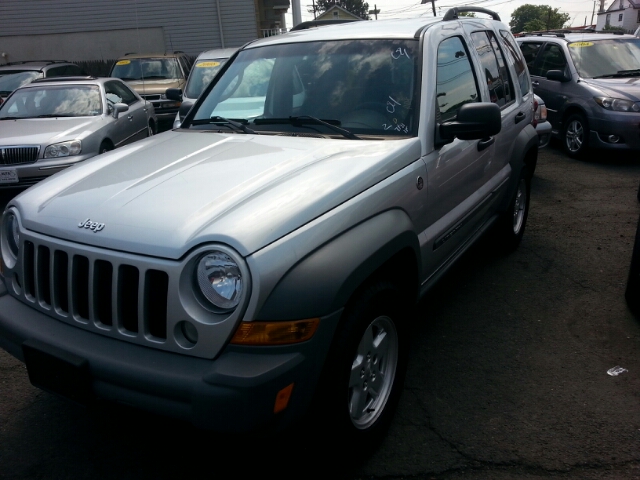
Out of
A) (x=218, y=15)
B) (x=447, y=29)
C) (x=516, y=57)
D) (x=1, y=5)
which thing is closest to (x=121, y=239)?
(x=447, y=29)

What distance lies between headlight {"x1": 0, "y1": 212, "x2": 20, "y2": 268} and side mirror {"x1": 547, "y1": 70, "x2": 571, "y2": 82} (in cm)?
845

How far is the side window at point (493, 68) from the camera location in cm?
438

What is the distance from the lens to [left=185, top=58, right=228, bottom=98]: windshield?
10.8m

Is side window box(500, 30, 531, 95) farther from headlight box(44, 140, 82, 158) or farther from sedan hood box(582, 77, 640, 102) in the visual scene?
headlight box(44, 140, 82, 158)

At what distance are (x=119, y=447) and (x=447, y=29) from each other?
309 centimetres

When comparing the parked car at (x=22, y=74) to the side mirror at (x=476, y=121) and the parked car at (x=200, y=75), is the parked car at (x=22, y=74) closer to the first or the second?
the parked car at (x=200, y=75)

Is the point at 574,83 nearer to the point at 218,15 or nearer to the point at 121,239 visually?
the point at 121,239

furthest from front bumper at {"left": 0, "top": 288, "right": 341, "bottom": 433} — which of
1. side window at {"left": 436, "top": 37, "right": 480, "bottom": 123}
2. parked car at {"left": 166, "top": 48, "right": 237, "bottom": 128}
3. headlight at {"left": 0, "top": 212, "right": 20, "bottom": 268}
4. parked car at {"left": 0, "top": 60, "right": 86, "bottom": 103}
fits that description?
parked car at {"left": 0, "top": 60, "right": 86, "bottom": 103}

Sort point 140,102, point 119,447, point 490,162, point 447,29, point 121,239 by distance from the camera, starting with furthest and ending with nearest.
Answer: point 140,102
point 490,162
point 447,29
point 119,447
point 121,239

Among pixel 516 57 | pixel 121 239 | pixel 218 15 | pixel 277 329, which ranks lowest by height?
pixel 277 329

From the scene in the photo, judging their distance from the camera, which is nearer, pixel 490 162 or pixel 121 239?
pixel 121 239

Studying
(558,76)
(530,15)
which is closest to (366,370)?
(558,76)

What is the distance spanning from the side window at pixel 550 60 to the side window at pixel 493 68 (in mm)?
5619

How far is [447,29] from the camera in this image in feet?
13.0
